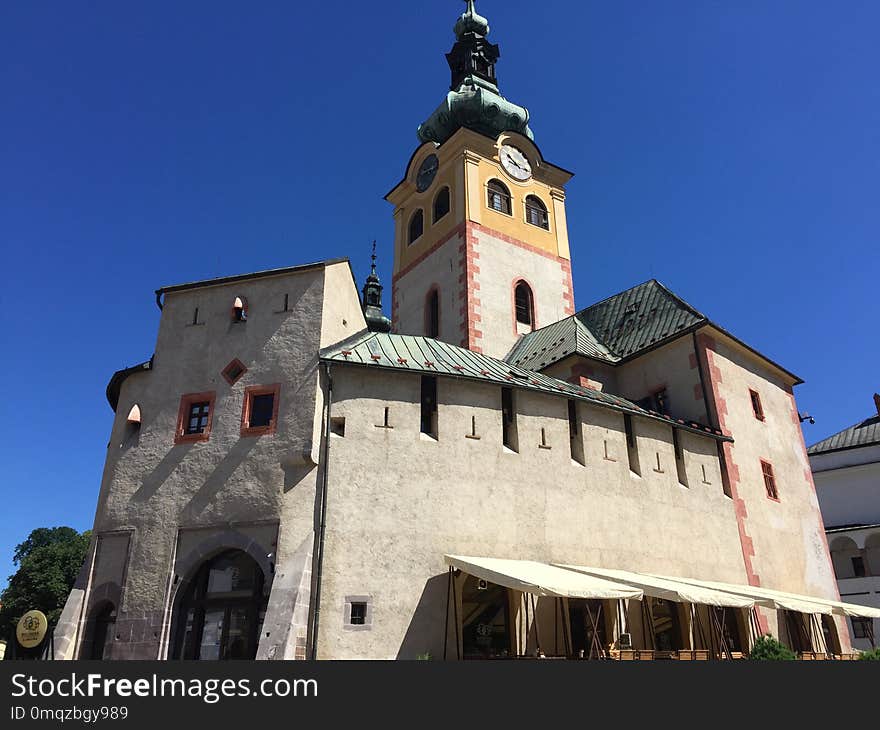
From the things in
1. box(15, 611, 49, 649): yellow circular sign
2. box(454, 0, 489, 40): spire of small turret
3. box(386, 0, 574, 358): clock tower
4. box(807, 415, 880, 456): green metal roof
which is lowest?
box(15, 611, 49, 649): yellow circular sign

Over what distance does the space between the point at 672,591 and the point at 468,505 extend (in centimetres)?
509

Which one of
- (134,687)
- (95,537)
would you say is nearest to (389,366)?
(95,537)

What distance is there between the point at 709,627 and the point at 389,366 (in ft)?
38.4

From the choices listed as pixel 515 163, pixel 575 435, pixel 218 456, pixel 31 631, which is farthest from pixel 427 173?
pixel 31 631

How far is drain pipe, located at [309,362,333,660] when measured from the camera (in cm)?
1535

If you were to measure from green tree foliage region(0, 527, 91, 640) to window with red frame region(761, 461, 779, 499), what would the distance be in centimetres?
4348

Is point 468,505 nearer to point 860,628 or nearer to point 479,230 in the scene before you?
point 479,230

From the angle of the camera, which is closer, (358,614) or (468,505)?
(358,614)

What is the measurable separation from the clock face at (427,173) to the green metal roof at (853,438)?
2664 cm

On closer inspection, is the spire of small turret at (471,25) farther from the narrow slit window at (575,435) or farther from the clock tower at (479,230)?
the narrow slit window at (575,435)

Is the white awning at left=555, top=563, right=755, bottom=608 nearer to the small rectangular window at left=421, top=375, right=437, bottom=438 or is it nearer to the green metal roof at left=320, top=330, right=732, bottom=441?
the small rectangular window at left=421, top=375, right=437, bottom=438

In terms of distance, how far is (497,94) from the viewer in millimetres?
41375

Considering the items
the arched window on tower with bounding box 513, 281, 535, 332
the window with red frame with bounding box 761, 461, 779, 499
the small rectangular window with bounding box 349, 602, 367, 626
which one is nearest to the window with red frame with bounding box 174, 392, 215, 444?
the small rectangular window with bounding box 349, 602, 367, 626

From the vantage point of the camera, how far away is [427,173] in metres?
38.7
